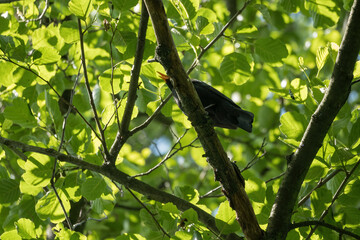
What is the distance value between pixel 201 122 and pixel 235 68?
861 mm

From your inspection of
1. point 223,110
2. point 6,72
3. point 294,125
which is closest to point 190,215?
point 294,125

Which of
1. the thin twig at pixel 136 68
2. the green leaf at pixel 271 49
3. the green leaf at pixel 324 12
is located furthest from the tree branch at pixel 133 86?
the green leaf at pixel 324 12

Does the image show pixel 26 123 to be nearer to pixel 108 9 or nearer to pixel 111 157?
pixel 111 157

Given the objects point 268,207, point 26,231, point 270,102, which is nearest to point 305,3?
point 270,102

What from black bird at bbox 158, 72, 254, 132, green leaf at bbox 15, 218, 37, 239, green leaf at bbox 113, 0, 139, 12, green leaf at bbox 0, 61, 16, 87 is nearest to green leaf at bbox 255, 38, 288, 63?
black bird at bbox 158, 72, 254, 132

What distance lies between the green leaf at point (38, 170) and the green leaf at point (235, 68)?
1.20 m

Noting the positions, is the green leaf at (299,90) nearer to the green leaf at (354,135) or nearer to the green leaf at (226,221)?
the green leaf at (354,135)

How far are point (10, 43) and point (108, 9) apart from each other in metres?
0.55

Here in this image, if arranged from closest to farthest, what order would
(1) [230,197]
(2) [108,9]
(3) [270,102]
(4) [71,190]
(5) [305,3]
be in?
1. (1) [230,197]
2. (2) [108,9]
3. (4) [71,190]
4. (5) [305,3]
5. (3) [270,102]

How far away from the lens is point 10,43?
2.20 meters

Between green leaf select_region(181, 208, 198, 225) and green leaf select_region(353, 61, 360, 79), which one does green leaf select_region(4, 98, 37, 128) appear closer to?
green leaf select_region(181, 208, 198, 225)

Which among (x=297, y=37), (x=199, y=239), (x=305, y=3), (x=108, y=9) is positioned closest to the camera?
(x=199, y=239)

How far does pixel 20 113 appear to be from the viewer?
2.43 m

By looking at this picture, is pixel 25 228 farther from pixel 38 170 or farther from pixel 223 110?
pixel 223 110
